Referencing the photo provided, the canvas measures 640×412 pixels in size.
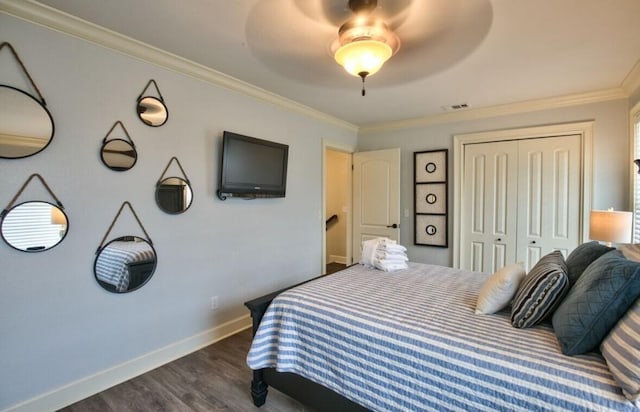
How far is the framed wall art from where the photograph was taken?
13.3ft

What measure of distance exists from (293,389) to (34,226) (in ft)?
6.12

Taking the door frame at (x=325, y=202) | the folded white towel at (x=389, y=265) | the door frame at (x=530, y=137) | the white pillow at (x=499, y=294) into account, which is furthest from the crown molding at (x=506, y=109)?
the white pillow at (x=499, y=294)

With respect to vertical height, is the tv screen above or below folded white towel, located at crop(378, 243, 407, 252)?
above

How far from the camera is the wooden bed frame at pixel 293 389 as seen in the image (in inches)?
64.7

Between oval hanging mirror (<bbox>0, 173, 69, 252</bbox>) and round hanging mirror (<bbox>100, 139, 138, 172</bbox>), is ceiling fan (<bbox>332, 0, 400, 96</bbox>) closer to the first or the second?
round hanging mirror (<bbox>100, 139, 138, 172</bbox>)

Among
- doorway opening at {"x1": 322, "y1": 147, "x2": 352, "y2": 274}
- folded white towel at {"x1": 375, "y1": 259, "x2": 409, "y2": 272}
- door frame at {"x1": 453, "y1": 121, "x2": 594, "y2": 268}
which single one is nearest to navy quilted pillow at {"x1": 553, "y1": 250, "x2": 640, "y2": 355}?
folded white towel at {"x1": 375, "y1": 259, "x2": 409, "y2": 272}

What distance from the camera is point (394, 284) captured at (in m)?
2.21

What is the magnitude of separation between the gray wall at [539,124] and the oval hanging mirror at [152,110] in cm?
309

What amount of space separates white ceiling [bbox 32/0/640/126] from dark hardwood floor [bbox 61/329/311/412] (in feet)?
8.18

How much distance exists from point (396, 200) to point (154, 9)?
3487 mm

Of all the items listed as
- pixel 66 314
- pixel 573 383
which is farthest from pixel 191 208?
pixel 573 383

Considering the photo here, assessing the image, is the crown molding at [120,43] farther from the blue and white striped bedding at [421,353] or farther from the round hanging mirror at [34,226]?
the blue and white striped bedding at [421,353]

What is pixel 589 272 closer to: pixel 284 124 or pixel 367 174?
pixel 284 124

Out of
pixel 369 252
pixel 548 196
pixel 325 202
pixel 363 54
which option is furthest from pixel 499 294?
pixel 325 202
